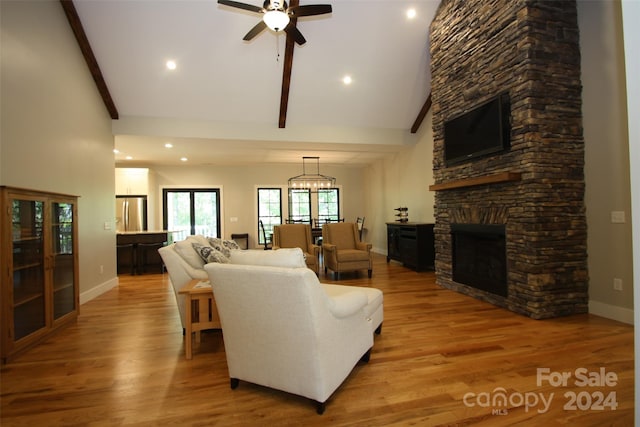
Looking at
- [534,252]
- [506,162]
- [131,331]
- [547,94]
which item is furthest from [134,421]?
[547,94]

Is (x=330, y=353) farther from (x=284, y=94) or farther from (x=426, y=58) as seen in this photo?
(x=426, y=58)

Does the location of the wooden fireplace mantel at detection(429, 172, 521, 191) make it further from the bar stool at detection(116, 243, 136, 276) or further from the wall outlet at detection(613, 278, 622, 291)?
the bar stool at detection(116, 243, 136, 276)

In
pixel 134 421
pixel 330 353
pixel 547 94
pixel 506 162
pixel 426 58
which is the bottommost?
pixel 134 421

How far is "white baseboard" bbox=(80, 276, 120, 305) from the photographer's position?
14.1ft

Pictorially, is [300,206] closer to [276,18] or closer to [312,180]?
[312,180]

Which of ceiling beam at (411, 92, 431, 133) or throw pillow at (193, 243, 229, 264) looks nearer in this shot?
throw pillow at (193, 243, 229, 264)

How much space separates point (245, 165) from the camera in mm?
9656

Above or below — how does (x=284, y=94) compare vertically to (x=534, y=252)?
above

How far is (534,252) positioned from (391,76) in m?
3.87

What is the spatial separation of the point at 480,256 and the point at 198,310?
136 inches

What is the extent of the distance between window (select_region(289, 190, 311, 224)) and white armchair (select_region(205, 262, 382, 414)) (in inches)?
320

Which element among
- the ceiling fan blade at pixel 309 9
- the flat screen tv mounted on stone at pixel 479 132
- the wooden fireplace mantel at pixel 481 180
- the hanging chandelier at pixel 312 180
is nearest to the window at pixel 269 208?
the hanging chandelier at pixel 312 180

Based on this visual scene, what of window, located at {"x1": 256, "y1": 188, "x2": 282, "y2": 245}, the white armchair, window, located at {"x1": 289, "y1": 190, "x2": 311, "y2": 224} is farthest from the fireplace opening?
window, located at {"x1": 256, "y1": 188, "x2": 282, "y2": 245}

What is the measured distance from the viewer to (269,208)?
9.98 meters
